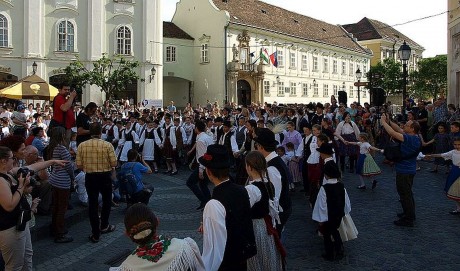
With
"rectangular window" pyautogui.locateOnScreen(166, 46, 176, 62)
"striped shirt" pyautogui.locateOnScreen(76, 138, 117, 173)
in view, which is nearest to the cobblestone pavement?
"striped shirt" pyautogui.locateOnScreen(76, 138, 117, 173)

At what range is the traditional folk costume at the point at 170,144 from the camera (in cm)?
1520

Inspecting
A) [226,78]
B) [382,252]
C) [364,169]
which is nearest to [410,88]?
[226,78]

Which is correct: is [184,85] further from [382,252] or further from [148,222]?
[148,222]

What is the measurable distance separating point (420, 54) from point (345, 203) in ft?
277

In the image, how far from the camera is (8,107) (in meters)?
19.4

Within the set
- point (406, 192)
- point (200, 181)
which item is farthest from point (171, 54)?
point (406, 192)

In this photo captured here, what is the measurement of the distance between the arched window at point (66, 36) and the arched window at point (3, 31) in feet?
12.0

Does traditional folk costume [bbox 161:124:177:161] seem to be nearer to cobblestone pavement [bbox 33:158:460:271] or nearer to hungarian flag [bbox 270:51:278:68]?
cobblestone pavement [bbox 33:158:460:271]

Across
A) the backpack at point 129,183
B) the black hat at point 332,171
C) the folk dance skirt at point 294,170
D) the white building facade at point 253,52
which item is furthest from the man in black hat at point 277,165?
the white building facade at point 253,52

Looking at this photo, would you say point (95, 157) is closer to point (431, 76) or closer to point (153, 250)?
point (153, 250)

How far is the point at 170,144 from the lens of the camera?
15.3 m

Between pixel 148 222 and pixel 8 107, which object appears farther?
pixel 8 107

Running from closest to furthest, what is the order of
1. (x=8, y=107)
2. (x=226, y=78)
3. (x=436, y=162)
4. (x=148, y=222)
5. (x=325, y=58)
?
(x=148, y=222) < (x=436, y=162) < (x=8, y=107) < (x=226, y=78) < (x=325, y=58)

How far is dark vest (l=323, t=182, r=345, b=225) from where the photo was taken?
651 cm
